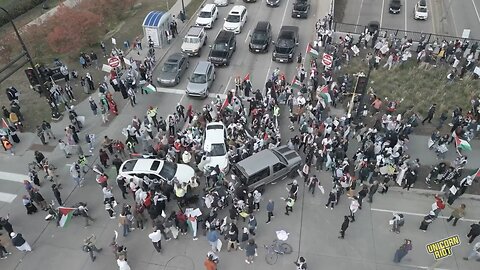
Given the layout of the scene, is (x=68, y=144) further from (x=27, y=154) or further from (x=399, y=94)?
(x=399, y=94)

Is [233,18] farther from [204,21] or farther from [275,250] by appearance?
[275,250]

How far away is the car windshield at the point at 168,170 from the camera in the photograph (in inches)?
705

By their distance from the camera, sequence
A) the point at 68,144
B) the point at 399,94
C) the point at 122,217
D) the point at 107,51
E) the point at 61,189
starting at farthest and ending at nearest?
the point at 107,51 → the point at 399,94 → the point at 68,144 → the point at 61,189 → the point at 122,217

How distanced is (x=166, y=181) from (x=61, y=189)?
532cm

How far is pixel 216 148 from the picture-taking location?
19.4 m

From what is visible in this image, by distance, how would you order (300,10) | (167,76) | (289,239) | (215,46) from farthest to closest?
(300,10) → (215,46) → (167,76) → (289,239)

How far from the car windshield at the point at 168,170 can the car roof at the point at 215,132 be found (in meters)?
2.28

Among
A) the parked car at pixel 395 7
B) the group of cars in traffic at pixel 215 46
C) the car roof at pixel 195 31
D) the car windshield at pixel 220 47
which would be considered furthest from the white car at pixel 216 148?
the parked car at pixel 395 7

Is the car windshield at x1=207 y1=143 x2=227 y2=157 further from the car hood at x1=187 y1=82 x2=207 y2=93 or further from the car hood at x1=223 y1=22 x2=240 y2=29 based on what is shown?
the car hood at x1=223 y1=22 x2=240 y2=29

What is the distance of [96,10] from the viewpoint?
105ft

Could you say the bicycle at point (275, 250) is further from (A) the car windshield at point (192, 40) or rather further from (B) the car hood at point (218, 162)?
(A) the car windshield at point (192, 40)

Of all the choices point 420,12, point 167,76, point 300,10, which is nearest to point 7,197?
point 167,76

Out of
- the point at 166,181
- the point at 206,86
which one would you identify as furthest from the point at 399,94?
the point at 166,181

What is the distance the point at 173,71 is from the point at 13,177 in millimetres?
11411
